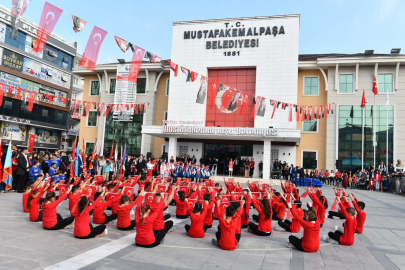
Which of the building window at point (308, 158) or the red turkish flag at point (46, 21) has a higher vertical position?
the red turkish flag at point (46, 21)

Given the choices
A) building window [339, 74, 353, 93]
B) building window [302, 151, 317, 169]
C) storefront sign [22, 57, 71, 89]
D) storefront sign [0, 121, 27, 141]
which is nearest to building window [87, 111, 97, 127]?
storefront sign [0, 121, 27, 141]

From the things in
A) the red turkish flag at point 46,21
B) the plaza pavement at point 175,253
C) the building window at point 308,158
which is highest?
the red turkish flag at point 46,21

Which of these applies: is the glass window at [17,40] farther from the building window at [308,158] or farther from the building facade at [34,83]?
the building window at [308,158]

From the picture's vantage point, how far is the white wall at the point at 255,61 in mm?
29688

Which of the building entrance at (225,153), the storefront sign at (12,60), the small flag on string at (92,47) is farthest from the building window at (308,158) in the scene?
the storefront sign at (12,60)

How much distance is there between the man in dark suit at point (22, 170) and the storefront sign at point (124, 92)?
17523mm

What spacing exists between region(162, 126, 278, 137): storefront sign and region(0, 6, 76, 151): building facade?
1787 cm

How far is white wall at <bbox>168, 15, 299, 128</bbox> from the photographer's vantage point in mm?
29688

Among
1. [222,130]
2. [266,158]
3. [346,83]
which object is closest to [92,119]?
[222,130]

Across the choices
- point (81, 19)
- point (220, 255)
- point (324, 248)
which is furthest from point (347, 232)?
point (81, 19)

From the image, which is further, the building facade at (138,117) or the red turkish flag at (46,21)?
the building facade at (138,117)

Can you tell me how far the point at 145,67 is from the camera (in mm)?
34906

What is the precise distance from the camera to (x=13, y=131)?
40031 millimetres

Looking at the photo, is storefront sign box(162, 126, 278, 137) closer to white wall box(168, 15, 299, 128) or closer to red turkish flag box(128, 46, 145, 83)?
white wall box(168, 15, 299, 128)
